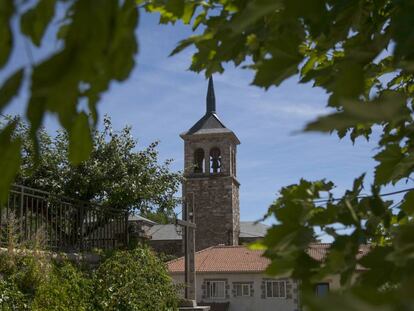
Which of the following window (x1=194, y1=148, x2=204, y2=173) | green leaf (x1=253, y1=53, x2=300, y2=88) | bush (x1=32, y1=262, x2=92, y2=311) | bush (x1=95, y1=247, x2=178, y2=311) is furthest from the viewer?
window (x1=194, y1=148, x2=204, y2=173)

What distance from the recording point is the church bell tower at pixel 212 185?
39.2 m

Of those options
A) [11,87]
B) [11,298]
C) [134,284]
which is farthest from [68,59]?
[134,284]

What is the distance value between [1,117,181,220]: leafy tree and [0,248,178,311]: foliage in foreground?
1.62 meters

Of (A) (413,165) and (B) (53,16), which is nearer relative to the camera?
(B) (53,16)

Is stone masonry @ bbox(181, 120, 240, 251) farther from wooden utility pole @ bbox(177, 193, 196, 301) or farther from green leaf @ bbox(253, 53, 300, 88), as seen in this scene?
green leaf @ bbox(253, 53, 300, 88)

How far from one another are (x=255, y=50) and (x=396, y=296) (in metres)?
0.87

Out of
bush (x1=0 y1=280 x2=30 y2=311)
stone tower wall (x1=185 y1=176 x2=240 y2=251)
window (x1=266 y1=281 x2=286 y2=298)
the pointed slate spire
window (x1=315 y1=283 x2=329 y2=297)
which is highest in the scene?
the pointed slate spire

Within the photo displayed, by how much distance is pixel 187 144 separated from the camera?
130 feet

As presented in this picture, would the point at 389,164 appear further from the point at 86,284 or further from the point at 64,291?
the point at 86,284

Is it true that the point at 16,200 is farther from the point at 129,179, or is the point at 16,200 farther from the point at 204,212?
the point at 204,212

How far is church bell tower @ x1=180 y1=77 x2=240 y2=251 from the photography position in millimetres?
39188

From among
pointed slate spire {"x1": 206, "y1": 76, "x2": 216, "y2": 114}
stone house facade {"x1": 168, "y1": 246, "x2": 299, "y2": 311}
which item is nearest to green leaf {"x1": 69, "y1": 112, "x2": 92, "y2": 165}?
stone house facade {"x1": 168, "y1": 246, "x2": 299, "y2": 311}

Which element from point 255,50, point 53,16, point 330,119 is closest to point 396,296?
point 330,119

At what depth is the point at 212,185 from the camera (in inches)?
1544
